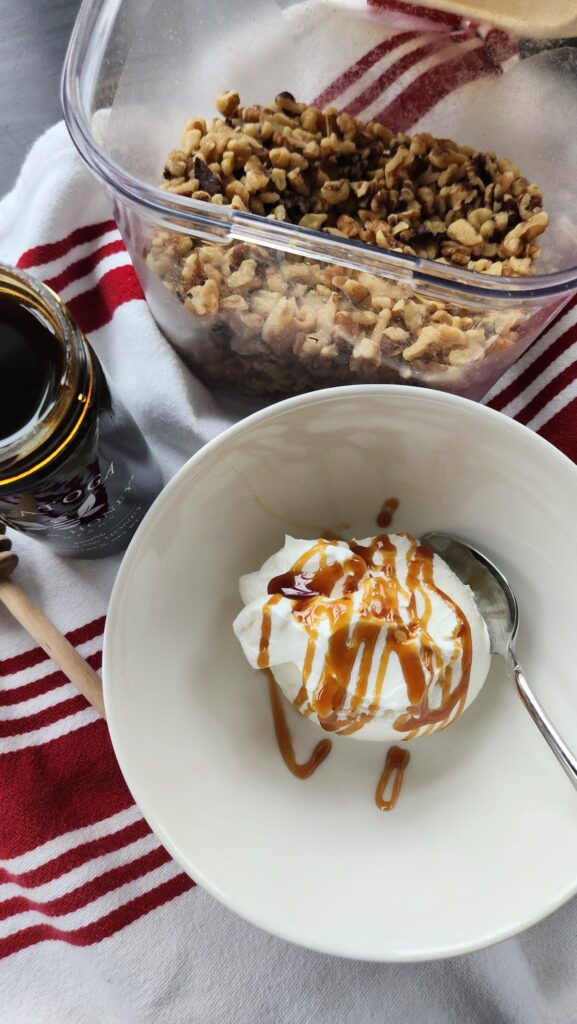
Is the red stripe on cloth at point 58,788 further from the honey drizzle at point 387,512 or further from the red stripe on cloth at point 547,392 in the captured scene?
the red stripe on cloth at point 547,392

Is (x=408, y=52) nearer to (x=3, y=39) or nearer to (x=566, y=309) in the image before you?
(x=566, y=309)

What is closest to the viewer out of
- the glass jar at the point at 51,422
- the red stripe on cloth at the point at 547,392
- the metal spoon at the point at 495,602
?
the glass jar at the point at 51,422

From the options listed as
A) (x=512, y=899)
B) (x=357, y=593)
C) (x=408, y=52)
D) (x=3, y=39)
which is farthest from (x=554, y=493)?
(x=3, y=39)

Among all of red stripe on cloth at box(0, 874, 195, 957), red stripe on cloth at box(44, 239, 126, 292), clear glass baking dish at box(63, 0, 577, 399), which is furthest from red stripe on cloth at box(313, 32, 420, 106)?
red stripe on cloth at box(0, 874, 195, 957)

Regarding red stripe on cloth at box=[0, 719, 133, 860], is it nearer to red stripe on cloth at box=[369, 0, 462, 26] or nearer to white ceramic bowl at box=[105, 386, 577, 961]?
white ceramic bowl at box=[105, 386, 577, 961]

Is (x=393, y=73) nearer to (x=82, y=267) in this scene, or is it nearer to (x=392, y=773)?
(x=82, y=267)

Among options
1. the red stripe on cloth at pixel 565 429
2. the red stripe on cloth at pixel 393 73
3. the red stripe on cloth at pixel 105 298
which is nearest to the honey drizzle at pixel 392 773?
the red stripe on cloth at pixel 565 429

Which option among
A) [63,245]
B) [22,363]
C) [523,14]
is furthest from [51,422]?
[523,14]

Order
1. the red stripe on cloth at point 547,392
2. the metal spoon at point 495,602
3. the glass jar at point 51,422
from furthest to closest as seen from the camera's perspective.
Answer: the red stripe on cloth at point 547,392 → the metal spoon at point 495,602 → the glass jar at point 51,422
